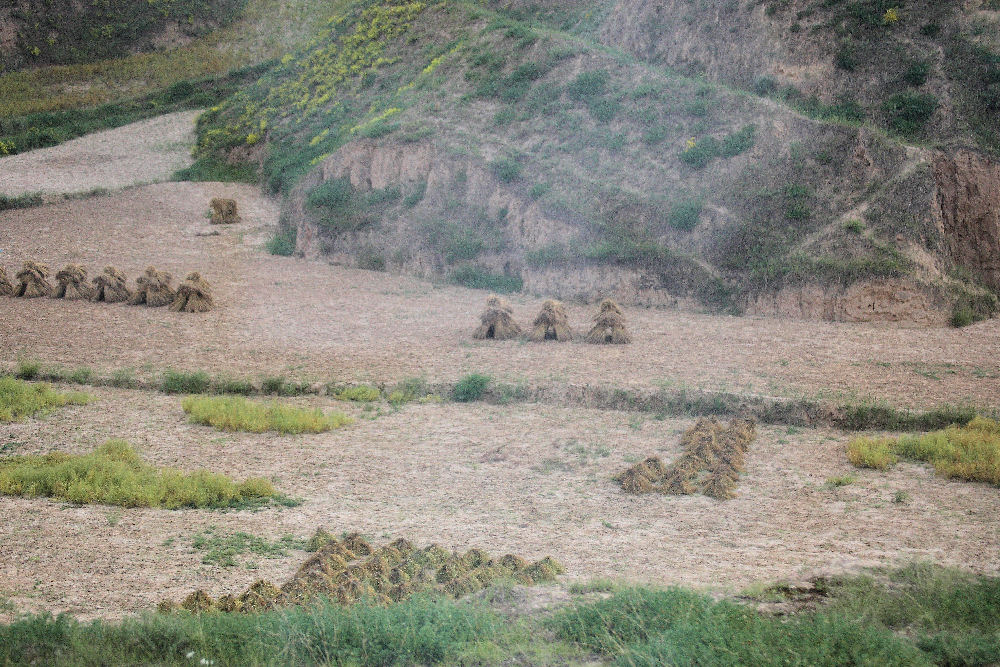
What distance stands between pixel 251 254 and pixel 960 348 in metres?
20.2

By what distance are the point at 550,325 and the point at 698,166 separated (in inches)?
282

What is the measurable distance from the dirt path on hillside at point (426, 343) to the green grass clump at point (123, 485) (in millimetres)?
5244

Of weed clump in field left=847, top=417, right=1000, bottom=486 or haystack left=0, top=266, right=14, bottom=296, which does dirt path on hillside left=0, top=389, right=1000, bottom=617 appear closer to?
weed clump in field left=847, top=417, right=1000, bottom=486

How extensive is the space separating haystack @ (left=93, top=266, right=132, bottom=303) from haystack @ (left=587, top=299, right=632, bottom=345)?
12.2 m

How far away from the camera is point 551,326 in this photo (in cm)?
2016

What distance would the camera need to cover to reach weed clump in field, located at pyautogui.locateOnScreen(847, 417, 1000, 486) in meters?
12.2

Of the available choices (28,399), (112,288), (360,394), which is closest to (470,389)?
(360,394)

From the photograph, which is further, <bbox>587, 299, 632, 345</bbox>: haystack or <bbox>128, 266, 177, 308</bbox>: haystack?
<bbox>128, 266, 177, 308</bbox>: haystack

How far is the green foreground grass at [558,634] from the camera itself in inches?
262

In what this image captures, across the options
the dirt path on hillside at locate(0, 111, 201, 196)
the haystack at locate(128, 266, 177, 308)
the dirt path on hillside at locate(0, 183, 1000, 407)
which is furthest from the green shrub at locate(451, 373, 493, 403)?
the dirt path on hillside at locate(0, 111, 201, 196)

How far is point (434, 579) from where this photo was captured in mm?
9109

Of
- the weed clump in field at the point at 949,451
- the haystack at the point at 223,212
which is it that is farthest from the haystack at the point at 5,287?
the weed clump in field at the point at 949,451

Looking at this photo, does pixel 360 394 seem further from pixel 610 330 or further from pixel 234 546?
pixel 234 546

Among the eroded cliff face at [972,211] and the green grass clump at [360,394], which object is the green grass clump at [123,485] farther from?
the eroded cliff face at [972,211]
